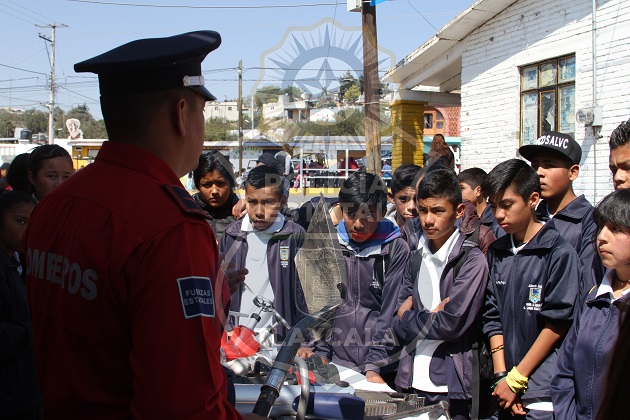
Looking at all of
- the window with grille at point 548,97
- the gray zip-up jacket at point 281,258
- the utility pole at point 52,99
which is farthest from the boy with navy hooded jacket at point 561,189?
the utility pole at point 52,99

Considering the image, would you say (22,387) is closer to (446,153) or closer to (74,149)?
(446,153)

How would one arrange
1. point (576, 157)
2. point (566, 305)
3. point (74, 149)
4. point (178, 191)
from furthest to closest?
point (74, 149)
point (576, 157)
point (566, 305)
point (178, 191)

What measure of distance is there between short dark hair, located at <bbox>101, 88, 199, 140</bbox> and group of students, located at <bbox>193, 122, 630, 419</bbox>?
1.47m

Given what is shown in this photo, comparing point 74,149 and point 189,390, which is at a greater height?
point 74,149

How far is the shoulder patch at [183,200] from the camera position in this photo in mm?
1237

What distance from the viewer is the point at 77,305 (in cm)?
120

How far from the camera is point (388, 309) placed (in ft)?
10.3

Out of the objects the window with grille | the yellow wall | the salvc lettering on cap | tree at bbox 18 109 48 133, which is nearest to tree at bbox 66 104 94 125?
tree at bbox 18 109 48 133

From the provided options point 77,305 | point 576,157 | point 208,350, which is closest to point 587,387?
point 576,157

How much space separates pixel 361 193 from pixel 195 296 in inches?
93.8

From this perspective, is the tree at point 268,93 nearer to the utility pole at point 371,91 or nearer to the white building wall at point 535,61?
the utility pole at point 371,91

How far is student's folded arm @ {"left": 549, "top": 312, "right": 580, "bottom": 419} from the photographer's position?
253 cm

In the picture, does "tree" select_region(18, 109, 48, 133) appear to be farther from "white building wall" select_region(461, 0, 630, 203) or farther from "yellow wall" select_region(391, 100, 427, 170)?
"white building wall" select_region(461, 0, 630, 203)

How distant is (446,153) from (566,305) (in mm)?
4298
